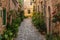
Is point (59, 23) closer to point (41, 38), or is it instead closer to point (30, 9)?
point (41, 38)

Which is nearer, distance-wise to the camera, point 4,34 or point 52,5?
point 4,34

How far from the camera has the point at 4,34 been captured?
12.9 meters

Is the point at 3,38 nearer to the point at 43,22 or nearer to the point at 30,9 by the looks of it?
→ the point at 43,22

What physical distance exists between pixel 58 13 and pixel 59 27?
3.41 ft

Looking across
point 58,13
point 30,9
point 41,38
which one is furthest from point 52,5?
point 30,9

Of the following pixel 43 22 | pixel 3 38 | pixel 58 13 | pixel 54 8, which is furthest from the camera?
pixel 43 22

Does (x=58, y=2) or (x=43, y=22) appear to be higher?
(x=58, y=2)

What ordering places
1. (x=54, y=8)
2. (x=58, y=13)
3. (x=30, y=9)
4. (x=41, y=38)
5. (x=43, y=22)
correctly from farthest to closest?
(x=30, y=9), (x=43, y=22), (x=41, y=38), (x=54, y=8), (x=58, y=13)

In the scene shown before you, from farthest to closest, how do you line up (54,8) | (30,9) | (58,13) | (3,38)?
(30,9) < (54,8) < (58,13) < (3,38)

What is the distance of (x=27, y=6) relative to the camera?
48250 millimetres

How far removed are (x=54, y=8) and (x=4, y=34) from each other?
4564 millimetres

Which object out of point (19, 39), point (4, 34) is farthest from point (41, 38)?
point (4, 34)

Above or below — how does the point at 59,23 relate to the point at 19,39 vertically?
above

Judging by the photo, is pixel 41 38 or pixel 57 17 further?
pixel 41 38
